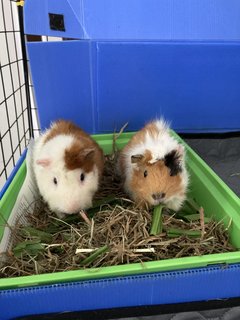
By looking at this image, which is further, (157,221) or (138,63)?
(138,63)

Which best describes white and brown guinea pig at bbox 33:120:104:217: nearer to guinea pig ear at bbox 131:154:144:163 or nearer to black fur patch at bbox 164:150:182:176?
guinea pig ear at bbox 131:154:144:163

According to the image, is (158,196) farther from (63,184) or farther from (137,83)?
(137,83)

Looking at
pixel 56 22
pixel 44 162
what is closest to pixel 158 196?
pixel 44 162

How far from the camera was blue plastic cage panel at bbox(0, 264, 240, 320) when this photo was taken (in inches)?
32.3

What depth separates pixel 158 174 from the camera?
111 cm

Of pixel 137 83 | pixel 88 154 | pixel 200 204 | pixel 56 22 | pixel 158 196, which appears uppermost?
pixel 56 22

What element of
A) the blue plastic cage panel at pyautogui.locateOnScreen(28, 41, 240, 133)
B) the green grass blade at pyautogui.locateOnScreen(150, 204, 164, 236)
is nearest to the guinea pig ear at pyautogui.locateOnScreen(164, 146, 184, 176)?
the green grass blade at pyautogui.locateOnScreen(150, 204, 164, 236)

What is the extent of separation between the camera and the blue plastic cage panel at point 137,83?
1.42 metres

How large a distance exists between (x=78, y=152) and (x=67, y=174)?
0.08 metres

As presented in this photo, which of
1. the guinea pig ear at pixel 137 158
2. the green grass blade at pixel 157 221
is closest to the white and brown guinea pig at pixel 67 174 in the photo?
the guinea pig ear at pixel 137 158

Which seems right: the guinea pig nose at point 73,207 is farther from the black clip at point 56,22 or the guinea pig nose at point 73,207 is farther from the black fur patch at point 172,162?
the black clip at point 56,22

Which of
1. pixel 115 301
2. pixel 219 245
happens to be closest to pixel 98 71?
pixel 219 245

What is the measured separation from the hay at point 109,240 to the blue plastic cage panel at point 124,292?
11 cm

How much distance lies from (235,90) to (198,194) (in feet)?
1.79
